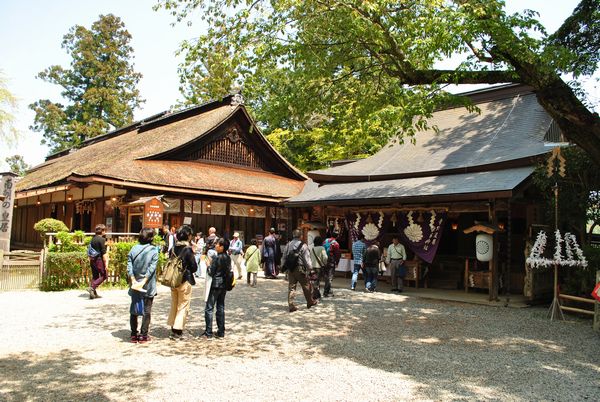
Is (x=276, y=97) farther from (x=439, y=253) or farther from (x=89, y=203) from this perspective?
(x=89, y=203)

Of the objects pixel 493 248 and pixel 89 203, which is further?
pixel 89 203

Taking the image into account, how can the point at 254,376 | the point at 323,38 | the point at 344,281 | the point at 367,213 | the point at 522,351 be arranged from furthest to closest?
the point at 344,281
the point at 367,213
the point at 323,38
the point at 522,351
the point at 254,376

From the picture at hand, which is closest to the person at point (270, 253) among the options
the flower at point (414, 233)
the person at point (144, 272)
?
the flower at point (414, 233)

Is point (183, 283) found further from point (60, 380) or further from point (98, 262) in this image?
point (98, 262)

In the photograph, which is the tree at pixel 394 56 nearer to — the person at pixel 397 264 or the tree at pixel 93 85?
the person at pixel 397 264

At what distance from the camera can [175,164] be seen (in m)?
18.4

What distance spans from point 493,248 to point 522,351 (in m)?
4.46

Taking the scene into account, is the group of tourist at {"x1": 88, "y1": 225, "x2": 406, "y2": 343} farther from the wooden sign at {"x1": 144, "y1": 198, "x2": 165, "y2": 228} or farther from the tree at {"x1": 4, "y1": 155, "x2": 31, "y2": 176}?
the tree at {"x1": 4, "y1": 155, "x2": 31, "y2": 176}

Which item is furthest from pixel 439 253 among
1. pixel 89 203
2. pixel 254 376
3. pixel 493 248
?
pixel 89 203

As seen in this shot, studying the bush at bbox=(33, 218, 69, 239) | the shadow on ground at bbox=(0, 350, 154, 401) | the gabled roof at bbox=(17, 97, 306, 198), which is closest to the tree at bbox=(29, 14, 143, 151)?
the gabled roof at bbox=(17, 97, 306, 198)

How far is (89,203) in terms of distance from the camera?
18.1 meters

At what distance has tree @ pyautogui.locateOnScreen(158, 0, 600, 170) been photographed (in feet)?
25.1

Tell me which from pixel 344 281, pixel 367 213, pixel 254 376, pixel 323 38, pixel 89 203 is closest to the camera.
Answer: pixel 254 376

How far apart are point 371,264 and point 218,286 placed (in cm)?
592
